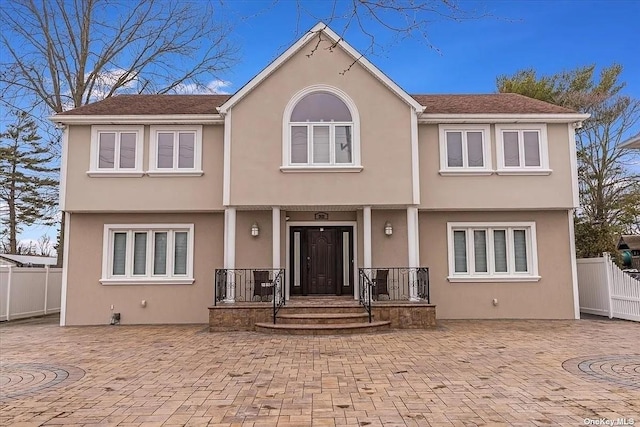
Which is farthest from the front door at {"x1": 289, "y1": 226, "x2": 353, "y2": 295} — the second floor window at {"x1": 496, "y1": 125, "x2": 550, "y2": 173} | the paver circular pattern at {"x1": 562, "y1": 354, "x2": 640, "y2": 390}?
the paver circular pattern at {"x1": 562, "y1": 354, "x2": 640, "y2": 390}

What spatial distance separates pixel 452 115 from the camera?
12.9 meters

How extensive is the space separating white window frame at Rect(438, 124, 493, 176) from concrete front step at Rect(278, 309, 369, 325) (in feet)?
15.5

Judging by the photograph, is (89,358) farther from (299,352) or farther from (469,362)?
(469,362)

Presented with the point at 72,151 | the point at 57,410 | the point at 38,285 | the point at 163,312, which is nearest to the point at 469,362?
the point at 57,410

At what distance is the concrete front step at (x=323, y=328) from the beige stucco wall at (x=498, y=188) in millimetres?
3822

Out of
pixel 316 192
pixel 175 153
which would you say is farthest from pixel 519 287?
pixel 175 153

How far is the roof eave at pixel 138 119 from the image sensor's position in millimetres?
12773

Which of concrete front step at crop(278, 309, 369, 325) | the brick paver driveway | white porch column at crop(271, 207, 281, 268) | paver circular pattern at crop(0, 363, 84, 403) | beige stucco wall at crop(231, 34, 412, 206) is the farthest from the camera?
white porch column at crop(271, 207, 281, 268)

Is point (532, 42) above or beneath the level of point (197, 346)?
above

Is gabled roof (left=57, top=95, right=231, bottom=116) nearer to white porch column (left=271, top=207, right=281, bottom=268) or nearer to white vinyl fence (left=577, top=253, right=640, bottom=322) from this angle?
white porch column (left=271, top=207, right=281, bottom=268)

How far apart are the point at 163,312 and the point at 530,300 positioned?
33.9ft

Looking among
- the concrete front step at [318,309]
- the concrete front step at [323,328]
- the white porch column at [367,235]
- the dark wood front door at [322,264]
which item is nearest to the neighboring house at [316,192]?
the white porch column at [367,235]

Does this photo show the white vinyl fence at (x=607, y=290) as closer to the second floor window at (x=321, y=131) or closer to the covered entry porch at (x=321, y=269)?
the covered entry porch at (x=321, y=269)

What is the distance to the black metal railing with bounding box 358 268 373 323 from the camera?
37.2ft
